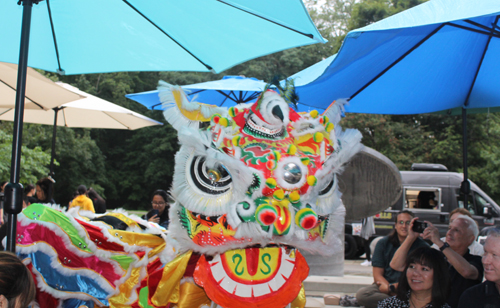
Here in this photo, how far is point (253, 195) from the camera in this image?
87.8 inches

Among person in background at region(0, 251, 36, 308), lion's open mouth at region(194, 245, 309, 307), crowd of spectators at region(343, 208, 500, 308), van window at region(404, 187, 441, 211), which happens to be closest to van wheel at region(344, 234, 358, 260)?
van window at region(404, 187, 441, 211)

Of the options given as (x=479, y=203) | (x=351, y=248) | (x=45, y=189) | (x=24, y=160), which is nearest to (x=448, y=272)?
(x=45, y=189)

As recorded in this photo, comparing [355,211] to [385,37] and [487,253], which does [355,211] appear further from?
[385,37]

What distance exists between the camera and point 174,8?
2.81 metres

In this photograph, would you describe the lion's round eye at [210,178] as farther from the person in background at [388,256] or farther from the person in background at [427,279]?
the person in background at [388,256]

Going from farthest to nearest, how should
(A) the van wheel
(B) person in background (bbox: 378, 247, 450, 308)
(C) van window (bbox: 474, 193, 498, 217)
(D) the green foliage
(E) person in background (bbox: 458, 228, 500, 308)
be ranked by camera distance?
1. (D) the green foliage
2. (A) the van wheel
3. (C) van window (bbox: 474, 193, 498, 217)
4. (B) person in background (bbox: 378, 247, 450, 308)
5. (E) person in background (bbox: 458, 228, 500, 308)

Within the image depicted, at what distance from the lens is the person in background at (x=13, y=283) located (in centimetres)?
176

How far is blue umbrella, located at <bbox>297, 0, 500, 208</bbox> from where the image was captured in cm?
248

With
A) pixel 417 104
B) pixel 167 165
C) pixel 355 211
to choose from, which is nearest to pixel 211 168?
pixel 355 211

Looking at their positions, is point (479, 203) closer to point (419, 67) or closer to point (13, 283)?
point (419, 67)

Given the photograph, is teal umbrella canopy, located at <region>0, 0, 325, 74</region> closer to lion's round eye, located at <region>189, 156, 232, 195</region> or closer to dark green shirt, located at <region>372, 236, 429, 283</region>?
lion's round eye, located at <region>189, 156, 232, 195</region>

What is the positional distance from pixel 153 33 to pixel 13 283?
6.08ft

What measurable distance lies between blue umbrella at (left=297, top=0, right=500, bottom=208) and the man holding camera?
1.08 metres

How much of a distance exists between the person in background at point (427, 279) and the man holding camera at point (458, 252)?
11 centimetres
